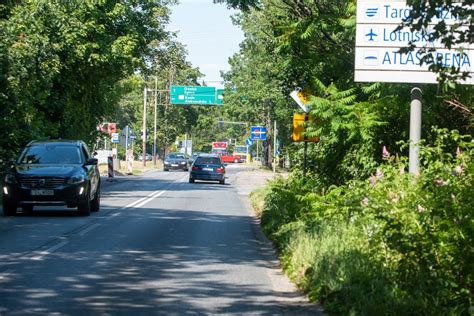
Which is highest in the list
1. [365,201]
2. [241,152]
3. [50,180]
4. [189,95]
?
[189,95]

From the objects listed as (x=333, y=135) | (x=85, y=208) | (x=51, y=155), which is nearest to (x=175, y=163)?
(x=51, y=155)

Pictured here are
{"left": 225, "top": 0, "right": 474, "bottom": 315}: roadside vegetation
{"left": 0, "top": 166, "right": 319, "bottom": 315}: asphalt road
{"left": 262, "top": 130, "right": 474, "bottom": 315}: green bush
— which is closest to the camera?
{"left": 262, "top": 130, "right": 474, "bottom": 315}: green bush

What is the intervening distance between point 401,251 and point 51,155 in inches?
548

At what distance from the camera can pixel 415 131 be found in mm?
11570

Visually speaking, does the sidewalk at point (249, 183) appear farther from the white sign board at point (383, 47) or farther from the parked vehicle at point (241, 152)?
the parked vehicle at point (241, 152)

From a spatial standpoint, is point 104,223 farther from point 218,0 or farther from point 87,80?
point 87,80

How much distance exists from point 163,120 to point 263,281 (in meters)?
87.7

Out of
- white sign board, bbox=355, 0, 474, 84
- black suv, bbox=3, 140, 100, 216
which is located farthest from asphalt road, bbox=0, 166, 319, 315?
white sign board, bbox=355, 0, 474, 84

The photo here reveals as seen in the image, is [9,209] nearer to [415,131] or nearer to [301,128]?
[301,128]

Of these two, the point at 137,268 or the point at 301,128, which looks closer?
the point at 137,268

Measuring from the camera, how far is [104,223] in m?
18.0

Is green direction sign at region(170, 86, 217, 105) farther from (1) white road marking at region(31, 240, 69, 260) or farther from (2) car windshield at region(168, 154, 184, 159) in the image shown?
(1) white road marking at region(31, 240, 69, 260)

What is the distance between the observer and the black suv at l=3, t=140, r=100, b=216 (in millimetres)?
19203

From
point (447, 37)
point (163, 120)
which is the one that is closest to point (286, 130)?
point (163, 120)
